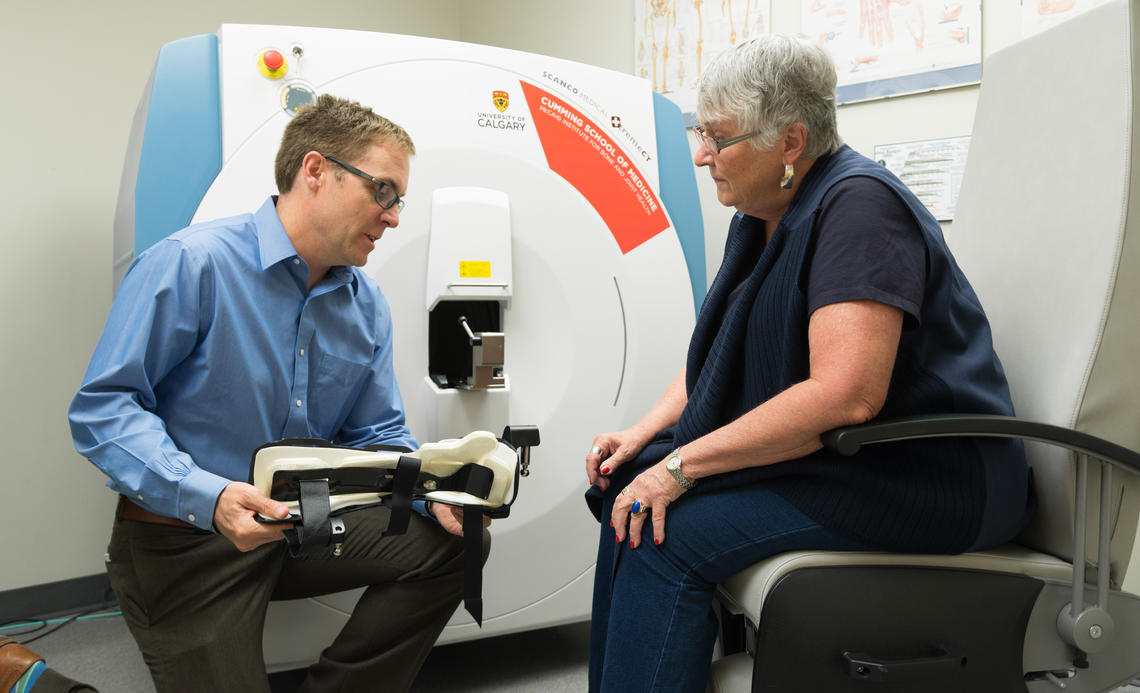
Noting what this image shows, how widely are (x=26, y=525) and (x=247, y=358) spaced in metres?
1.37

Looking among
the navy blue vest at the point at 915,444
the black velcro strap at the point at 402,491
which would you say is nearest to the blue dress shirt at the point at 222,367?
the black velcro strap at the point at 402,491

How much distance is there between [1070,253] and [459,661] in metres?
1.49

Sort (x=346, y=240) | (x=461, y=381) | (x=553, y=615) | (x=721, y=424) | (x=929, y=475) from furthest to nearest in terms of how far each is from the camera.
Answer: (x=553, y=615)
(x=461, y=381)
(x=346, y=240)
(x=721, y=424)
(x=929, y=475)

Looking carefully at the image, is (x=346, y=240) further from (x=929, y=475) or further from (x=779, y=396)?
(x=929, y=475)

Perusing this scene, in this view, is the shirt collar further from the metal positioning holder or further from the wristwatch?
the metal positioning holder

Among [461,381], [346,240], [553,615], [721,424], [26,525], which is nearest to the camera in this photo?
[721,424]

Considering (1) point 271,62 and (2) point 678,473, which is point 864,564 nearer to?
(2) point 678,473

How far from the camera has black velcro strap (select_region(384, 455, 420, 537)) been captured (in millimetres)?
1059

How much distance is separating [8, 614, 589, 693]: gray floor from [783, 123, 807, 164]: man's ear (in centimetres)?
119

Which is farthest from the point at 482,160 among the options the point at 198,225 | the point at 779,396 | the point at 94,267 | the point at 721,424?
the point at 94,267

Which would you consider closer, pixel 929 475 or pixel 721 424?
pixel 929 475

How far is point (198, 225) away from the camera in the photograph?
1368 millimetres

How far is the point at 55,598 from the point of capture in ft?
7.30

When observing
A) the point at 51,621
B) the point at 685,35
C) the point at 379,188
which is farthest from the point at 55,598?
the point at 685,35
